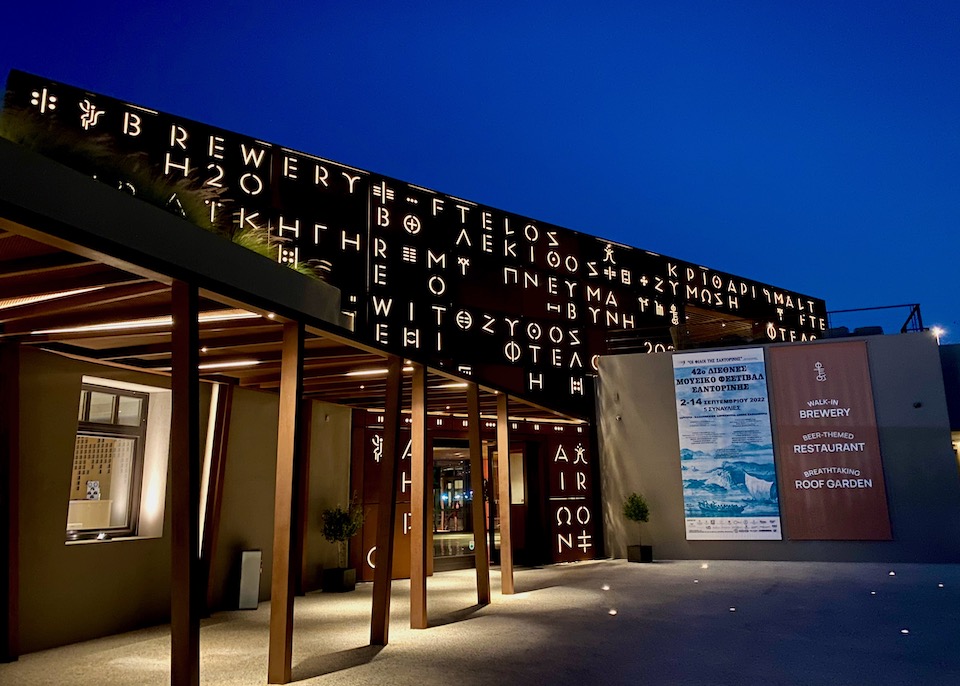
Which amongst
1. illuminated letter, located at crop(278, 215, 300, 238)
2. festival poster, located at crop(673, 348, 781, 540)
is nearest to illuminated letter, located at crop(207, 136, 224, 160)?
illuminated letter, located at crop(278, 215, 300, 238)

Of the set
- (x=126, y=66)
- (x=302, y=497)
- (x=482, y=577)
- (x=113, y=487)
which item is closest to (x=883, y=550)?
(x=482, y=577)

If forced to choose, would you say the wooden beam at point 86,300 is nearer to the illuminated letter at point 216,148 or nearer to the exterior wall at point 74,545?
the exterior wall at point 74,545

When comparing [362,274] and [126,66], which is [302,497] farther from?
[126,66]

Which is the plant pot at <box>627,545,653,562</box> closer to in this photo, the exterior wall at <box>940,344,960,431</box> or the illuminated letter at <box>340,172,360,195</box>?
the exterior wall at <box>940,344,960,431</box>

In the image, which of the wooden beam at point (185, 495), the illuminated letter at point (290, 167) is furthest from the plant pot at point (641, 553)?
the wooden beam at point (185, 495)

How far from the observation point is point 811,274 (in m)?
173

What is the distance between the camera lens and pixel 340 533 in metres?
11.5

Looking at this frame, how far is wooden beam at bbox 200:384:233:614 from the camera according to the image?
30.2 ft

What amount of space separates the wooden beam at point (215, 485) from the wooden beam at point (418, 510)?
9.61ft

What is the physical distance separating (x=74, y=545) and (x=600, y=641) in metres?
5.48

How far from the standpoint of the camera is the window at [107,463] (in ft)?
25.8

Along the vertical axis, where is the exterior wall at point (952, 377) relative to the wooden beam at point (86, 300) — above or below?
above

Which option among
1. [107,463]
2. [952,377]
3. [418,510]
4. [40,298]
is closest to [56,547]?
[107,463]

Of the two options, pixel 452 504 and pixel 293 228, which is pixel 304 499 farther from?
pixel 452 504
